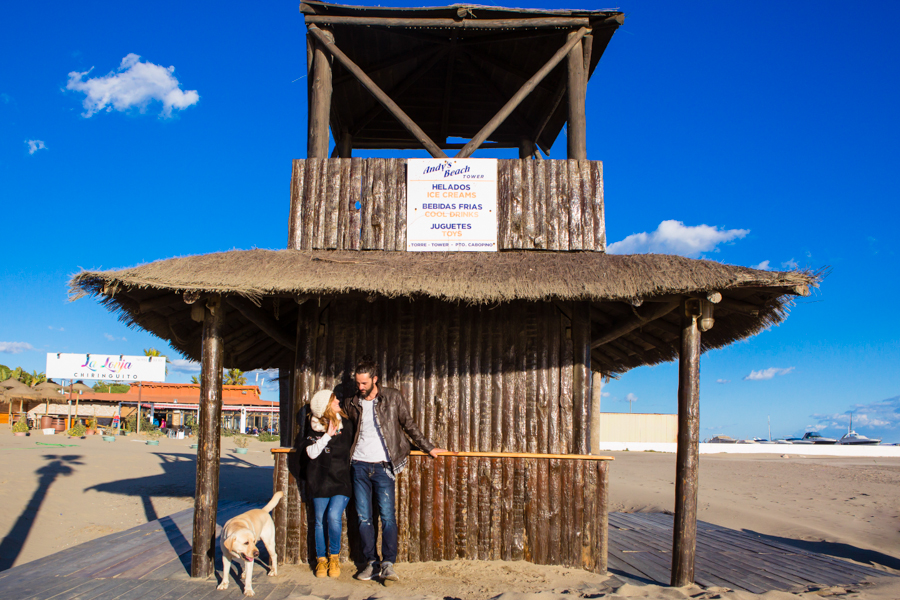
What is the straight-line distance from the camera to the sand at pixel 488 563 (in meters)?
5.00

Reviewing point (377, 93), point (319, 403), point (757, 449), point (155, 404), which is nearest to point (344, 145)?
point (377, 93)

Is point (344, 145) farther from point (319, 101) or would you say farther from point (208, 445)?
point (208, 445)

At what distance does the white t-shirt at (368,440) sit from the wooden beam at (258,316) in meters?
1.45

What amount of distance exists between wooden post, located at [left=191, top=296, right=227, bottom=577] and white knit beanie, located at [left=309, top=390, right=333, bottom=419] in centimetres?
94

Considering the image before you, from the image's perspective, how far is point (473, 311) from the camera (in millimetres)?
6230

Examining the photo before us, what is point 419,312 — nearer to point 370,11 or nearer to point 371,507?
point 371,507

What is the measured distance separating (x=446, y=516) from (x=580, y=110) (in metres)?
5.05

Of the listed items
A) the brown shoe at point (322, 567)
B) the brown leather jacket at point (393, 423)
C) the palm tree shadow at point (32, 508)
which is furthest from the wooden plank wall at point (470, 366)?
the palm tree shadow at point (32, 508)

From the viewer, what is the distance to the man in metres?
5.22

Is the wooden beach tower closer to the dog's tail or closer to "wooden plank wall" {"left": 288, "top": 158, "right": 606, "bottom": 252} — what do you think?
"wooden plank wall" {"left": 288, "top": 158, "right": 606, "bottom": 252}

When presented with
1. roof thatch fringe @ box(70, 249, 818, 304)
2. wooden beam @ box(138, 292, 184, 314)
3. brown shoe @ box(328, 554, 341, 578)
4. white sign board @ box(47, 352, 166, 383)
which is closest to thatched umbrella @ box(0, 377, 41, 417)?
white sign board @ box(47, 352, 166, 383)

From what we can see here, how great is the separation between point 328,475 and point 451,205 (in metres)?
3.30

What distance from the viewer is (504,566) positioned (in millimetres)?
5551

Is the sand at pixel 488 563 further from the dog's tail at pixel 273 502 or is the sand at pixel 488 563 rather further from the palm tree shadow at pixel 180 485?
the dog's tail at pixel 273 502
